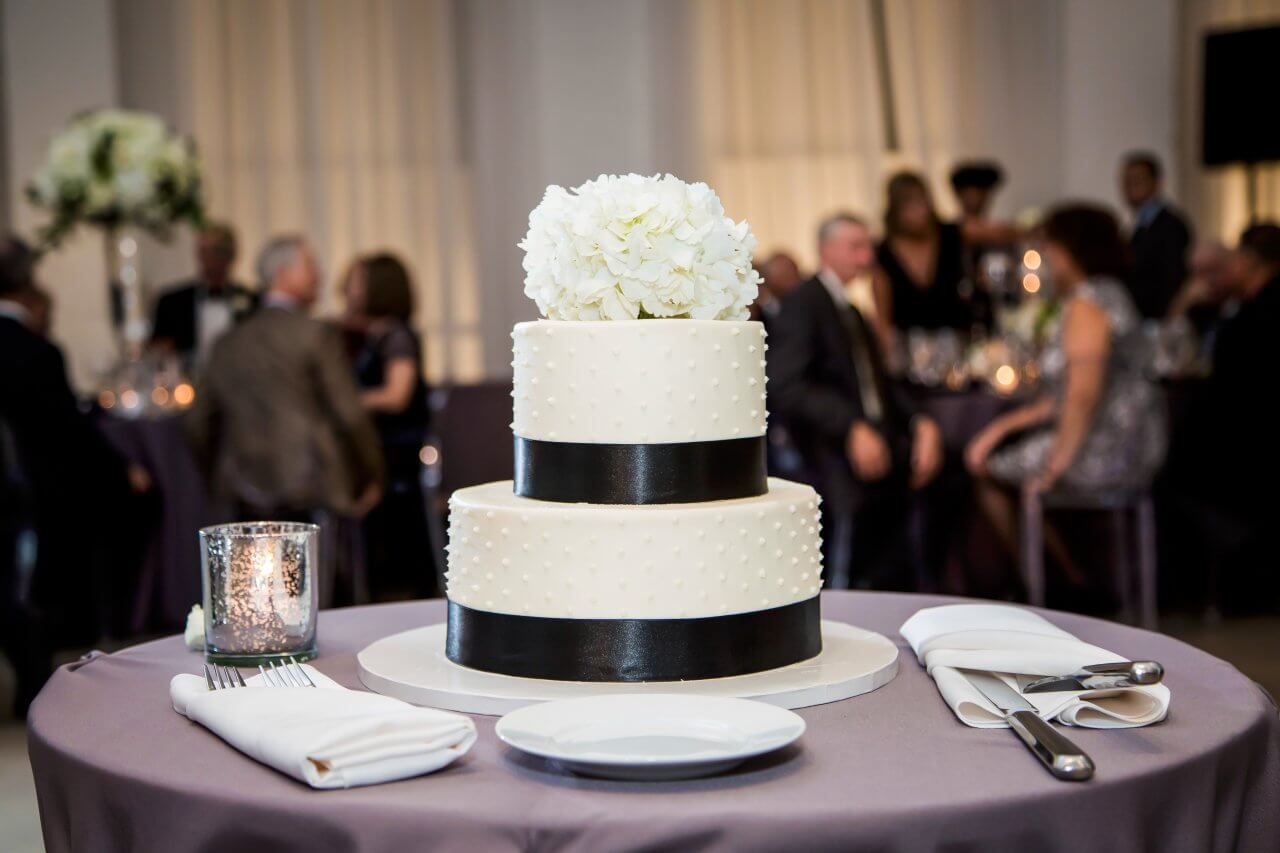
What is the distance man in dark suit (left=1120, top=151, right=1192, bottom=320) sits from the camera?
8.34m

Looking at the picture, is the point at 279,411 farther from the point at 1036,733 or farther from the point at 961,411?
the point at 1036,733

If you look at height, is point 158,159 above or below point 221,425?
above

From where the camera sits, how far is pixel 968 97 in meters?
10.1

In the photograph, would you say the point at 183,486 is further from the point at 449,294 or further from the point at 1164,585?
the point at 449,294

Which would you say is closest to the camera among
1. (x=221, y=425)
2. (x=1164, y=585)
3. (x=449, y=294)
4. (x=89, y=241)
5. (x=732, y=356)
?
(x=732, y=356)

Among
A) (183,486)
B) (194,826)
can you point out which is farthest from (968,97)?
→ (194,826)

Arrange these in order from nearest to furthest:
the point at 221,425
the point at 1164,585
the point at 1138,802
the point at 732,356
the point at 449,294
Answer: the point at 1138,802, the point at 732,356, the point at 221,425, the point at 1164,585, the point at 449,294

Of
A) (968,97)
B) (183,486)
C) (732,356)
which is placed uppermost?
(968,97)

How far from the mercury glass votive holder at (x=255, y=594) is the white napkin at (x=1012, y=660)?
0.69 metres

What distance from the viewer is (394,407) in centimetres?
600

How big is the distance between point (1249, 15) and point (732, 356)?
9.51 m

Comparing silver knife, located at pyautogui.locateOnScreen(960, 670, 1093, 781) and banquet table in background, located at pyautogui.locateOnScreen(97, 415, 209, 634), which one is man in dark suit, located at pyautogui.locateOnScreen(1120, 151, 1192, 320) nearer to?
banquet table in background, located at pyautogui.locateOnScreen(97, 415, 209, 634)

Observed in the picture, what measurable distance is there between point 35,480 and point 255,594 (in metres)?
3.12

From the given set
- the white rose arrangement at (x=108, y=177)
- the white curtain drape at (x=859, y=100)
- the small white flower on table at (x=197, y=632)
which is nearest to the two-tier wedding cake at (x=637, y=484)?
the small white flower on table at (x=197, y=632)
